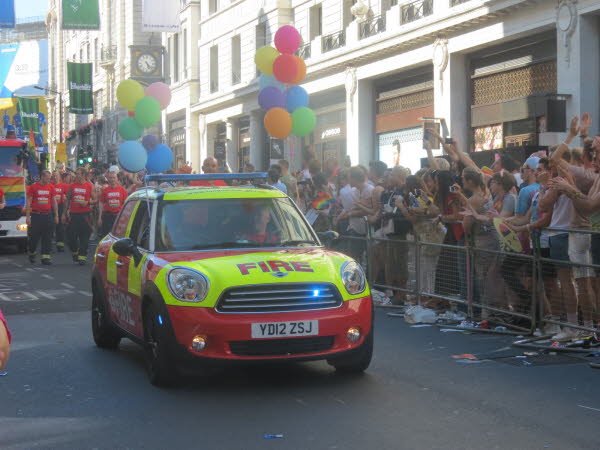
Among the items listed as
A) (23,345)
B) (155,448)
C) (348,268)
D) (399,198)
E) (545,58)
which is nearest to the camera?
(155,448)

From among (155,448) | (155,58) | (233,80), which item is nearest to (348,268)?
(155,448)

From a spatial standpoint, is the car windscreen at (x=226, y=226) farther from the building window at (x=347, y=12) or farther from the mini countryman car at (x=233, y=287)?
the building window at (x=347, y=12)

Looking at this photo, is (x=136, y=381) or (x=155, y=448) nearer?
(x=155, y=448)

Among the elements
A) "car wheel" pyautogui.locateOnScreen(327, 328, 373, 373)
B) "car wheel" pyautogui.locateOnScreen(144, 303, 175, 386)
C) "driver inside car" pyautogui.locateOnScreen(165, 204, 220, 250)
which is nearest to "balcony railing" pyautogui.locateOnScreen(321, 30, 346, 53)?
"driver inside car" pyautogui.locateOnScreen(165, 204, 220, 250)

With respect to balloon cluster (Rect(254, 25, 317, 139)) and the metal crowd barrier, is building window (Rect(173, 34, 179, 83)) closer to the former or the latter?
balloon cluster (Rect(254, 25, 317, 139))

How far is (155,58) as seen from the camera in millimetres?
48688

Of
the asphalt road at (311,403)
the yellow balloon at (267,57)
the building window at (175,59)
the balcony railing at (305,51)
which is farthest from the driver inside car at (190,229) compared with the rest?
the building window at (175,59)

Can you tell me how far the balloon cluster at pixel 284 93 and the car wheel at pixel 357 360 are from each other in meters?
11.9

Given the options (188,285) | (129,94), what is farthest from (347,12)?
(188,285)

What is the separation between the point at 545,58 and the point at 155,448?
17.8 m

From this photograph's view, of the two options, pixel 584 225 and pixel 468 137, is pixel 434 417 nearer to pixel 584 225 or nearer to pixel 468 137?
pixel 584 225

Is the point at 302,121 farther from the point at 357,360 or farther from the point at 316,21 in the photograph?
the point at 316,21

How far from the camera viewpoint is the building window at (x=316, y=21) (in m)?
33.1

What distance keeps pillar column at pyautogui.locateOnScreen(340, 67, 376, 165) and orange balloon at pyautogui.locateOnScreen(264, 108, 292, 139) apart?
10.6 m
